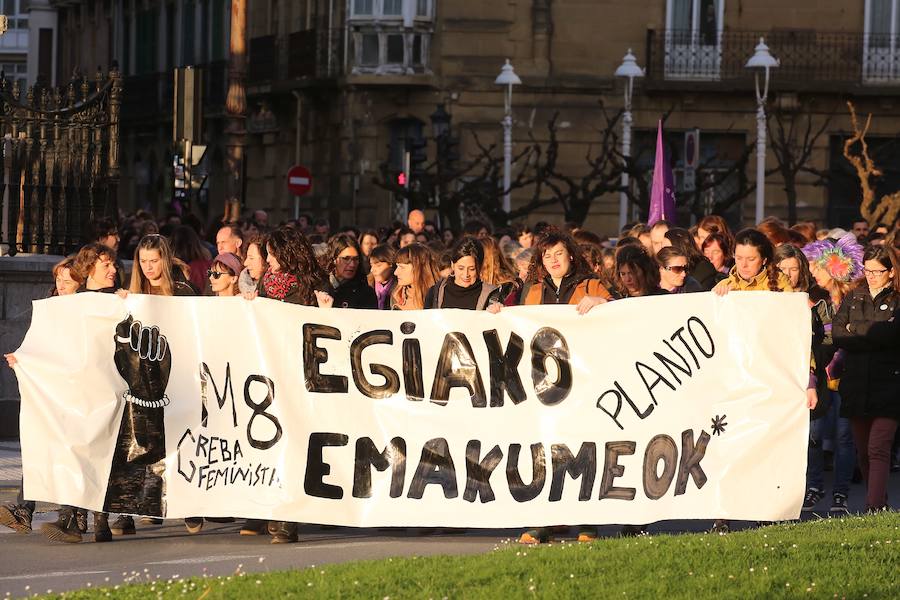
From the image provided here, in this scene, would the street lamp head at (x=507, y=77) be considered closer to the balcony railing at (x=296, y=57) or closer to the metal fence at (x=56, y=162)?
the balcony railing at (x=296, y=57)

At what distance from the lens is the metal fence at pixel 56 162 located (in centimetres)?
1780

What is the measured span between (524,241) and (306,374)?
22.7ft

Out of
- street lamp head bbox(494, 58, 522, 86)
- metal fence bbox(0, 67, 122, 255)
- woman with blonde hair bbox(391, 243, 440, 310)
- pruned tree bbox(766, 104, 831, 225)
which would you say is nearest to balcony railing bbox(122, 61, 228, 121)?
street lamp head bbox(494, 58, 522, 86)

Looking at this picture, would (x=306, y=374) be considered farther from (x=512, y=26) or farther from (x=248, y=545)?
(x=512, y=26)

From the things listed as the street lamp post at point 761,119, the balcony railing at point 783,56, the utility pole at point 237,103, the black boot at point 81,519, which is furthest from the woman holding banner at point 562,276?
the balcony railing at point 783,56

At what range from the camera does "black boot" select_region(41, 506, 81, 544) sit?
12.0m

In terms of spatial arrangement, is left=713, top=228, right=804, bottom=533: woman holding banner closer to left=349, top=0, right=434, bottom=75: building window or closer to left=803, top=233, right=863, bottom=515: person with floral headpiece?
left=803, top=233, right=863, bottom=515: person with floral headpiece

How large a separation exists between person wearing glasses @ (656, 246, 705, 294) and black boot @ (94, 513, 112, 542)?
11.1 ft


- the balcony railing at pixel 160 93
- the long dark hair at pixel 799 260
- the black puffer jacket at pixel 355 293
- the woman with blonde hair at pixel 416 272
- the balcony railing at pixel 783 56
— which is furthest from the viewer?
the balcony railing at pixel 160 93

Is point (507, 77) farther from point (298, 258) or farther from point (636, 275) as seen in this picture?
point (636, 275)

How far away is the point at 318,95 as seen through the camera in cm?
4262

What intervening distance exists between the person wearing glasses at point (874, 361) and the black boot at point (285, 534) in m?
3.57

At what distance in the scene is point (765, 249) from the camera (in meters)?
12.8

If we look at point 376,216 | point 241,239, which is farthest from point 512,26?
point 241,239
